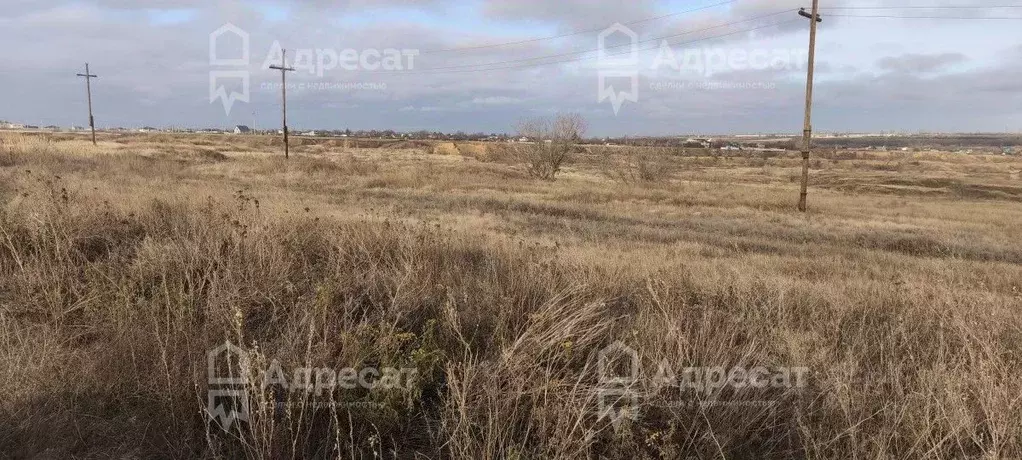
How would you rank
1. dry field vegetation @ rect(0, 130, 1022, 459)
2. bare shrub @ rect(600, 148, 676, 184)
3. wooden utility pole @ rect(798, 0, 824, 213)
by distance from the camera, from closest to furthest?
dry field vegetation @ rect(0, 130, 1022, 459)
wooden utility pole @ rect(798, 0, 824, 213)
bare shrub @ rect(600, 148, 676, 184)

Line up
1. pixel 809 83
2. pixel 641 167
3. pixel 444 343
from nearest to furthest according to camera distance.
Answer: pixel 444 343 → pixel 809 83 → pixel 641 167

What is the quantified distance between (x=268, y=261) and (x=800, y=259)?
353 inches

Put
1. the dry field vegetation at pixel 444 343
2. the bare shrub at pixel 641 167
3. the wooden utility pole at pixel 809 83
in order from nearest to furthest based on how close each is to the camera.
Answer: the dry field vegetation at pixel 444 343
the wooden utility pole at pixel 809 83
the bare shrub at pixel 641 167

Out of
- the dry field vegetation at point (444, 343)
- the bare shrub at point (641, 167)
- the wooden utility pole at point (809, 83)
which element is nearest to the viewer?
the dry field vegetation at point (444, 343)

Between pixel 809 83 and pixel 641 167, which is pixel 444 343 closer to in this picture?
pixel 809 83

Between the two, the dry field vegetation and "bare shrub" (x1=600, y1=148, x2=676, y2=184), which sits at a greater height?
"bare shrub" (x1=600, y1=148, x2=676, y2=184)

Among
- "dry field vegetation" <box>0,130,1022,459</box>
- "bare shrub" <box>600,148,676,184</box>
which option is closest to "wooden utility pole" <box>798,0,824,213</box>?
"bare shrub" <box>600,148,676,184</box>

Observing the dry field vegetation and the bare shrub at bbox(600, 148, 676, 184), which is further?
the bare shrub at bbox(600, 148, 676, 184)

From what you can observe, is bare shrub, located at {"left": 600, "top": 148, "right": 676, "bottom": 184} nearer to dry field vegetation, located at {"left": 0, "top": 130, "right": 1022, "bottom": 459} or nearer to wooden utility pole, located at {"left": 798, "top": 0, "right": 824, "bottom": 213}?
wooden utility pole, located at {"left": 798, "top": 0, "right": 824, "bottom": 213}

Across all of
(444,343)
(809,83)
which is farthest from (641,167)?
(444,343)

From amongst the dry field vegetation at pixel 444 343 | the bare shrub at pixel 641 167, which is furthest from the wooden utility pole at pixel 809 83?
the dry field vegetation at pixel 444 343

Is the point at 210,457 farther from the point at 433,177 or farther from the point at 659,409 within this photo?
the point at 433,177

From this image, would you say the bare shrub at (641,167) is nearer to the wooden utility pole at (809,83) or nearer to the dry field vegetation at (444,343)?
the wooden utility pole at (809,83)

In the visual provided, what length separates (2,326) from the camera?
3.68 m
